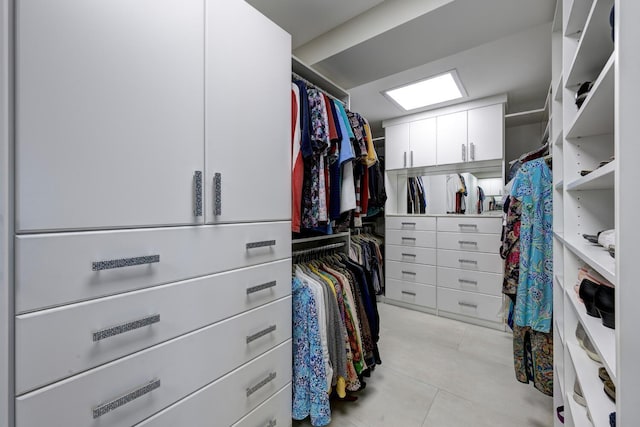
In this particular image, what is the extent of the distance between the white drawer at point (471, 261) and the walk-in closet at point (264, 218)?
0.73 meters

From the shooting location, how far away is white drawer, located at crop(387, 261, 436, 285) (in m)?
2.96

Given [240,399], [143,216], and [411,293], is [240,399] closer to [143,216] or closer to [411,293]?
[143,216]

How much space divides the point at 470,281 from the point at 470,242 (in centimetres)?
41

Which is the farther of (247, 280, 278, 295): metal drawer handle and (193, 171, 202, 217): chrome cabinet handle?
(247, 280, 278, 295): metal drawer handle

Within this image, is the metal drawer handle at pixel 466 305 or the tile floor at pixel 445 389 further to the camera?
the metal drawer handle at pixel 466 305

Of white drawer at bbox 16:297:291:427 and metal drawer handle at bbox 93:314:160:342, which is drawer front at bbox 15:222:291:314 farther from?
white drawer at bbox 16:297:291:427

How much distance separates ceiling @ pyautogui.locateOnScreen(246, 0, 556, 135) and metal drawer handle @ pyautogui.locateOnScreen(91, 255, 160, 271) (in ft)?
5.03

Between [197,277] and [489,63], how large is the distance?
2.56 metres

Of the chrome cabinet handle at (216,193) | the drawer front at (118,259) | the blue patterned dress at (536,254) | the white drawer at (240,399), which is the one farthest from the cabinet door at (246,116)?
the blue patterned dress at (536,254)

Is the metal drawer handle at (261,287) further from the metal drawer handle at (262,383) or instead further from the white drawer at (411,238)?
the white drawer at (411,238)

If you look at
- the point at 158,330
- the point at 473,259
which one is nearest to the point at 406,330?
the point at 473,259

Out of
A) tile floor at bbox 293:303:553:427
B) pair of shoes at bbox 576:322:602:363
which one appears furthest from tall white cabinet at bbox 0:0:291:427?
pair of shoes at bbox 576:322:602:363

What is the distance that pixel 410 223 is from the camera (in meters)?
3.11

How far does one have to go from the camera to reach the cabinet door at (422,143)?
3.00 metres
